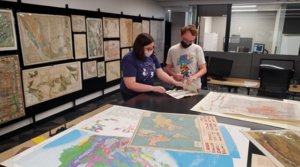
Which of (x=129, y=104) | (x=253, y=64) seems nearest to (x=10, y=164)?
(x=129, y=104)

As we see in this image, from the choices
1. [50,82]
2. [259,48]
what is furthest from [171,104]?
[259,48]

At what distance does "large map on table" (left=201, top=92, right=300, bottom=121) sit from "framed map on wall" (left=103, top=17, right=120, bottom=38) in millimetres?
2950

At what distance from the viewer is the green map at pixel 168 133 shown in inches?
33.4

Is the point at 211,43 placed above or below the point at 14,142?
above

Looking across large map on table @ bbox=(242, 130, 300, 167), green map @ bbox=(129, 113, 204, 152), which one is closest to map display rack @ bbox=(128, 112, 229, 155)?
green map @ bbox=(129, 113, 204, 152)

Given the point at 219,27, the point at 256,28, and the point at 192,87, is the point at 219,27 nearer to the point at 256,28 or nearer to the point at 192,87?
the point at 256,28

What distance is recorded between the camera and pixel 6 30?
225cm

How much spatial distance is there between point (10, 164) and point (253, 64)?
3.79 m

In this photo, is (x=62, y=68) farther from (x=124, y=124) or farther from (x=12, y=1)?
(x=124, y=124)

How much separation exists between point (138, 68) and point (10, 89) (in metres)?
1.73

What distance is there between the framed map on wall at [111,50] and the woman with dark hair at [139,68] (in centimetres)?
236

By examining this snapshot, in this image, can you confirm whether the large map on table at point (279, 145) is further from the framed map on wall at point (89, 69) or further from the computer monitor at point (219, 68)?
the framed map on wall at point (89, 69)

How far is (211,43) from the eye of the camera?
4.85 m

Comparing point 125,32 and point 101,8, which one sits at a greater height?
point 101,8
